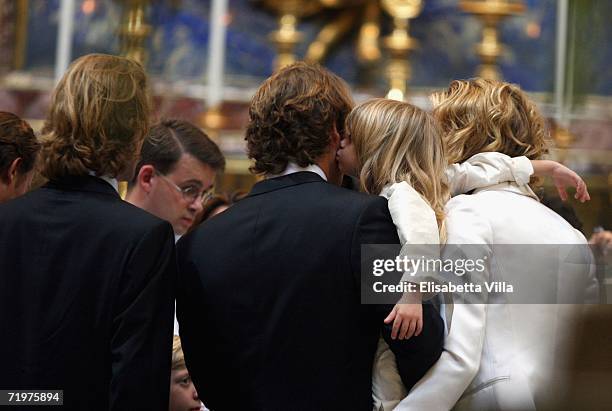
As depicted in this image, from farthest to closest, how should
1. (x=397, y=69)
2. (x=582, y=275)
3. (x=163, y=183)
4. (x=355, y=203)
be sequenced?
(x=397, y=69) → (x=163, y=183) → (x=582, y=275) → (x=355, y=203)

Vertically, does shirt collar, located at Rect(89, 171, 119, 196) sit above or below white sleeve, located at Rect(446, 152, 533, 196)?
below

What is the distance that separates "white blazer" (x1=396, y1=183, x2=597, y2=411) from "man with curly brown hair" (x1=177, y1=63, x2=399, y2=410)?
190 millimetres

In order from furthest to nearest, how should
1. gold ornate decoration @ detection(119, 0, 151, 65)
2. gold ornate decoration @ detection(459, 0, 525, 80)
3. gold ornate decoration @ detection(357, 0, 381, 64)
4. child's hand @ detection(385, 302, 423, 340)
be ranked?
gold ornate decoration @ detection(357, 0, 381, 64), gold ornate decoration @ detection(459, 0, 525, 80), gold ornate decoration @ detection(119, 0, 151, 65), child's hand @ detection(385, 302, 423, 340)

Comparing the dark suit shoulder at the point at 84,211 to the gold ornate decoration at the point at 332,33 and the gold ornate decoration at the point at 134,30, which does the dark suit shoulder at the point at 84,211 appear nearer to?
the gold ornate decoration at the point at 134,30

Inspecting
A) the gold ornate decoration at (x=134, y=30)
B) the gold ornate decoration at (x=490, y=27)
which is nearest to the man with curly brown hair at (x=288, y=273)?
the gold ornate decoration at (x=134, y=30)

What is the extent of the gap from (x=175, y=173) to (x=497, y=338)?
160 centimetres

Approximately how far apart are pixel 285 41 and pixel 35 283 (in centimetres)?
555

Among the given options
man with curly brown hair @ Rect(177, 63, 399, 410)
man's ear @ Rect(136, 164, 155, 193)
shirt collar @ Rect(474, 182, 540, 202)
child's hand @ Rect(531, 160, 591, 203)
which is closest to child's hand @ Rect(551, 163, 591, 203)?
child's hand @ Rect(531, 160, 591, 203)

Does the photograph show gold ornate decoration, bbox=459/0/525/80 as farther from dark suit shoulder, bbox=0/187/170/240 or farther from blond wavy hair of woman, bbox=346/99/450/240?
dark suit shoulder, bbox=0/187/170/240

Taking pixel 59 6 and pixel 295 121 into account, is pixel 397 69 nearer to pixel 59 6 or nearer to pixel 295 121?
pixel 59 6

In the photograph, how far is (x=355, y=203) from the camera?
113 inches

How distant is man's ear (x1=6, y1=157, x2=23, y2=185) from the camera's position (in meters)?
3.47

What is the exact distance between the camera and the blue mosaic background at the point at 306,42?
27.1 feet

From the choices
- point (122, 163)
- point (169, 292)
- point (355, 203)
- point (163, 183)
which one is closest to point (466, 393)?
point (355, 203)
